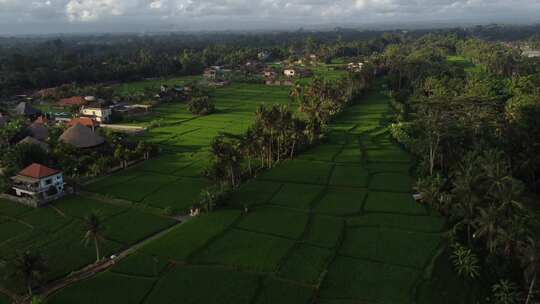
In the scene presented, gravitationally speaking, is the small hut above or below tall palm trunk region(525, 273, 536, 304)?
above

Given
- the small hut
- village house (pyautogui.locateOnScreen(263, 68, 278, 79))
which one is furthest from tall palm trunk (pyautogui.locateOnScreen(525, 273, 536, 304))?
village house (pyautogui.locateOnScreen(263, 68, 278, 79))

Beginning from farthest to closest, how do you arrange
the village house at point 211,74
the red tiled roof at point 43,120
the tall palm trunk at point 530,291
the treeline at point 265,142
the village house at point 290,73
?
the village house at point 211,74, the village house at point 290,73, the red tiled roof at point 43,120, the treeline at point 265,142, the tall palm trunk at point 530,291

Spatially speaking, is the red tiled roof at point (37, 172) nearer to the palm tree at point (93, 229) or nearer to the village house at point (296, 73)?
the palm tree at point (93, 229)

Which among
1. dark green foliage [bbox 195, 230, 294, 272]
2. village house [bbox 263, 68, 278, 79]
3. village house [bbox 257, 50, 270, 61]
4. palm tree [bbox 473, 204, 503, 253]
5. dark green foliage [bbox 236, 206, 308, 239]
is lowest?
dark green foliage [bbox 195, 230, 294, 272]

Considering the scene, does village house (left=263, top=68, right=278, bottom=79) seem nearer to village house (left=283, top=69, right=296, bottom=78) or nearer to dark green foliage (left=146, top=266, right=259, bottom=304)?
village house (left=283, top=69, right=296, bottom=78)

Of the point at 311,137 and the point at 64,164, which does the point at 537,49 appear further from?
the point at 64,164

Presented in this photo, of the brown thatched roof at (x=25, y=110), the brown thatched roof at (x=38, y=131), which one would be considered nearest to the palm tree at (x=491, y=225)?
the brown thatched roof at (x=38, y=131)

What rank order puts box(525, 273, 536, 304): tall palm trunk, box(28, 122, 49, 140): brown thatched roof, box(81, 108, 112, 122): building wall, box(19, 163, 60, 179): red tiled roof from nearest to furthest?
box(525, 273, 536, 304): tall palm trunk → box(19, 163, 60, 179): red tiled roof → box(28, 122, 49, 140): brown thatched roof → box(81, 108, 112, 122): building wall
